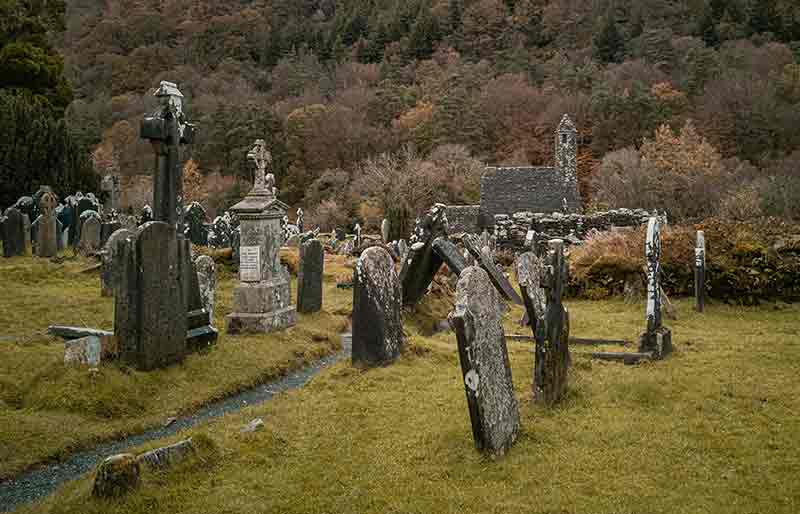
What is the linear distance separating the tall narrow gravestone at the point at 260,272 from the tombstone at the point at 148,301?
272 centimetres

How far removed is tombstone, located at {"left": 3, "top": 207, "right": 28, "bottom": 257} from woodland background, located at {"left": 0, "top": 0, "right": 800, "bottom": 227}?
12.1m

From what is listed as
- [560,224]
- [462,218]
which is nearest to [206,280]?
[560,224]

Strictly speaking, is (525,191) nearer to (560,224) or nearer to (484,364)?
(560,224)

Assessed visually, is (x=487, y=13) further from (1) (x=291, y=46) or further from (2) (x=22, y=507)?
(2) (x=22, y=507)

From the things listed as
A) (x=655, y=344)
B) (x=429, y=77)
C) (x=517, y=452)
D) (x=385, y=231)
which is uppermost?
(x=429, y=77)

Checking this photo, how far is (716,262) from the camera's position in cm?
1480

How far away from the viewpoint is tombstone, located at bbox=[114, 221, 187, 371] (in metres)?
8.72

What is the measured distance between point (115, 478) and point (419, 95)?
6590 centimetres

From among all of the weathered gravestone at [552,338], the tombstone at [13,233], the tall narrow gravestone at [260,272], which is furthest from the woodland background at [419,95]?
the weathered gravestone at [552,338]

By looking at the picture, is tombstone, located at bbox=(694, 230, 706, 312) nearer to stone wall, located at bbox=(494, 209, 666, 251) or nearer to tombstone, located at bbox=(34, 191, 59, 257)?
stone wall, located at bbox=(494, 209, 666, 251)

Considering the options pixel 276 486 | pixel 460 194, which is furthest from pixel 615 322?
pixel 460 194

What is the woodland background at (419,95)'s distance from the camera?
36938mm

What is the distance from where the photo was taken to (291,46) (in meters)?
94.9

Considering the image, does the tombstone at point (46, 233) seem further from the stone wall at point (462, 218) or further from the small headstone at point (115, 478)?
the stone wall at point (462, 218)
